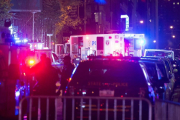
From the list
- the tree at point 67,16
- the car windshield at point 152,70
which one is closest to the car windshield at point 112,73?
the car windshield at point 152,70

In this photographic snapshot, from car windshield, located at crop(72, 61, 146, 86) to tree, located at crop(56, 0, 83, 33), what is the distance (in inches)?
1253

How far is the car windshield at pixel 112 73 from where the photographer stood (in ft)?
22.1

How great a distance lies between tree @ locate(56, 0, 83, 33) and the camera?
39659mm

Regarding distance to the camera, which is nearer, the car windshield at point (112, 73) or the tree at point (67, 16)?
the car windshield at point (112, 73)

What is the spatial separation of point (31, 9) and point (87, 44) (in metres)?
6.39

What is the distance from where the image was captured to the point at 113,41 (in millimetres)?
28766

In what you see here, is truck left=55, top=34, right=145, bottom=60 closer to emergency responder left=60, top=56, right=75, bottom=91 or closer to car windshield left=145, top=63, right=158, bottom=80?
car windshield left=145, top=63, right=158, bottom=80

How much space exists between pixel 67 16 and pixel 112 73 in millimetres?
33983

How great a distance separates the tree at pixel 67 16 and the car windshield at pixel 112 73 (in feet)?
104

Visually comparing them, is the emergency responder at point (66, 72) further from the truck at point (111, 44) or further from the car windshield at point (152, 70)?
the truck at point (111, 44)

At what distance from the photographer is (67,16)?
4062cm

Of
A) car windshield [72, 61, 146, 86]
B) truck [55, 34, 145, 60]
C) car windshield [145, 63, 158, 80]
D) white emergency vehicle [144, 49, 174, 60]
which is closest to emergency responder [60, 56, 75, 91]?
car windshield [72, 61, 146, 86]

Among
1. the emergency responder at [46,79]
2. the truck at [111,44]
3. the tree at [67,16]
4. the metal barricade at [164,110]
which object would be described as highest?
the tree at [67,16]

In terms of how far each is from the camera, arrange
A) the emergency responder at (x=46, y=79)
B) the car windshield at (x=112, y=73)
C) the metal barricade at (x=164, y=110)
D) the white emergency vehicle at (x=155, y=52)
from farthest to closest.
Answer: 1. the white emergency vehicle at (x=155, y=52)
2. the emergency responder at (x=46, y=79)
3. the car windshield at (x=112, y=73)
4. the metal barricade at (x=164, y=110)
